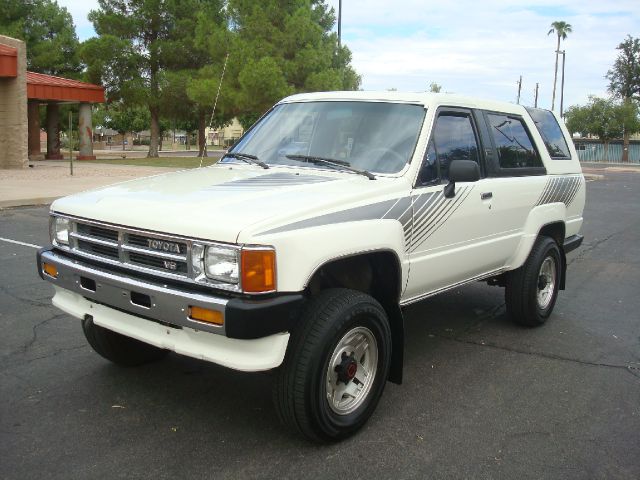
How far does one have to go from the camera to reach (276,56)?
28.6 meters

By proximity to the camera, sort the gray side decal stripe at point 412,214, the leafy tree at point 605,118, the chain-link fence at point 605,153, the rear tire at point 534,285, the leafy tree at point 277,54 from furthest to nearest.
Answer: the chain-link fence at point 605,153 → the leafy tree at point 605,118 → the leafy tree at point 277,54 → the rear tire at point 534,285 → the gray side decal stripe at point 412,214

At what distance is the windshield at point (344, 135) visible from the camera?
4293 millimetres

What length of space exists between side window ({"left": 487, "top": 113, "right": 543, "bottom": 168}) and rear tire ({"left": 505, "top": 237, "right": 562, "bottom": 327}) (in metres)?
0.72

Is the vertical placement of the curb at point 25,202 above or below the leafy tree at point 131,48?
below

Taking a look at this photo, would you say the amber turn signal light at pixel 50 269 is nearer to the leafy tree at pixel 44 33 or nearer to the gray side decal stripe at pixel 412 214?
the gray side decal stripe at pixel 412 214

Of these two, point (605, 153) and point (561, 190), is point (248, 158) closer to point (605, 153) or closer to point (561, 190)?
point (561, 190)

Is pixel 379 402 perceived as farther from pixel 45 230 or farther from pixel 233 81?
pixel 233 81

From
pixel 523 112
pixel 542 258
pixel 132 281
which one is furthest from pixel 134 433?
pixel 523 112

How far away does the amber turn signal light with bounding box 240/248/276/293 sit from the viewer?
9.98ft

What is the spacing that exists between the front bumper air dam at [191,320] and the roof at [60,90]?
89.5 feet

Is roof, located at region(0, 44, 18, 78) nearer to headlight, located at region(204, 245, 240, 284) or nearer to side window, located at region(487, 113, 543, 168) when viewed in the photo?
side window, located at region(487, 113, 543, 168)

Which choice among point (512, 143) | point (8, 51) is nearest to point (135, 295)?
point (512, 143)

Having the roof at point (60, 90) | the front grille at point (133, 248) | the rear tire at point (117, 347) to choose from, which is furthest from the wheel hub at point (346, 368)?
the roof at point (60, 90)

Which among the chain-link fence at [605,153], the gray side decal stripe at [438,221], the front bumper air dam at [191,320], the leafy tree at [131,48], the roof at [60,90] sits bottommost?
the front bumper air dam at [191,320]
